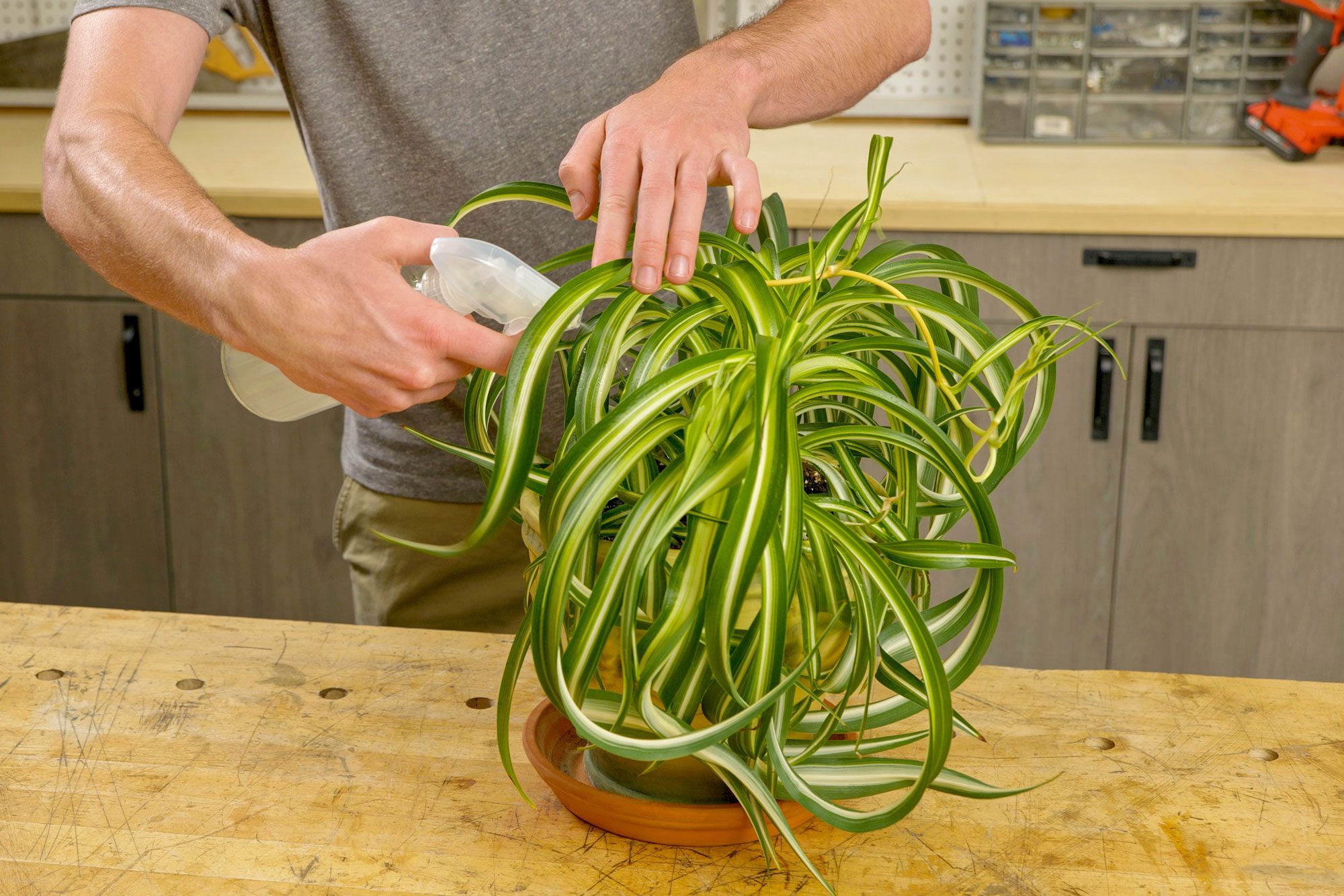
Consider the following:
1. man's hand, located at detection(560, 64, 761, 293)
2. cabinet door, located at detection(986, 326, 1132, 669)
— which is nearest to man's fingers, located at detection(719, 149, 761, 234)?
man's hand, located at detection(560, 64, 761, 293)

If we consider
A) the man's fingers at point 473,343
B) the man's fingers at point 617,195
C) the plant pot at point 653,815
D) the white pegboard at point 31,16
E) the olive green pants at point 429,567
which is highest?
the white pegboard at point 31,16

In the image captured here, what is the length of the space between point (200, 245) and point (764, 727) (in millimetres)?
479

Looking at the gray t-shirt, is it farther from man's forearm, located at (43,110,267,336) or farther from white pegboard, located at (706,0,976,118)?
white pegboard, located at (706,0,976,118)

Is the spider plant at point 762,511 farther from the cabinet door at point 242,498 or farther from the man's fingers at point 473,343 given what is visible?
the cabinet door at point 242,498

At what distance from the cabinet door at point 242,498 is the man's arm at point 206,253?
95 cm

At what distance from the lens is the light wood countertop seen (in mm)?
1708

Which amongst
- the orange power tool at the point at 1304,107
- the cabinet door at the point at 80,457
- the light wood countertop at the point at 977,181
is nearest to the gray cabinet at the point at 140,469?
the cabinet door at the point at 80,457

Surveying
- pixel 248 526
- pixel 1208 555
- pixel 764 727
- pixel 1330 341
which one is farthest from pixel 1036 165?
pixel 764 727

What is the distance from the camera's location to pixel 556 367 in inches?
49.5

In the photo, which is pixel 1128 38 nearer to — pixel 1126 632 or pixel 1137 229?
pixel 1137 229

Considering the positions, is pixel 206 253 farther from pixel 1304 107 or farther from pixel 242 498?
pixel 1304 107

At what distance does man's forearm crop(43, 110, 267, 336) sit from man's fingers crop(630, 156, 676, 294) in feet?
0.81

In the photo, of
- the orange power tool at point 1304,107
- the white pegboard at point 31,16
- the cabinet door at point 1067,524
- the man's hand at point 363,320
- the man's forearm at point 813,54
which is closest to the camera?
the man's hand at point 363,320

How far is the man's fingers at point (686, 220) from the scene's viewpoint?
656 mm
